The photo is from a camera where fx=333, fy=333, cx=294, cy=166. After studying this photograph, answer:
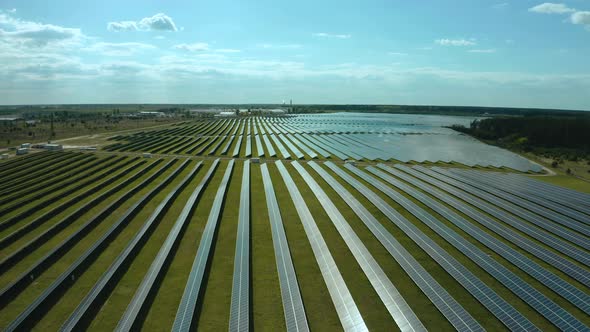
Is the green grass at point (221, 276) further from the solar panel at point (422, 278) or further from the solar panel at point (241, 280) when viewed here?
the solar panel at point (422, 278)

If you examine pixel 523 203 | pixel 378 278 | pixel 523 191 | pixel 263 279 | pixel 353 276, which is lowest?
pixel 263 279

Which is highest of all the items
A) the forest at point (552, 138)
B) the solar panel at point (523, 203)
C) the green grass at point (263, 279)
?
the forest at point (552, 138)

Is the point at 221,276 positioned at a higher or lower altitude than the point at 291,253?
lower

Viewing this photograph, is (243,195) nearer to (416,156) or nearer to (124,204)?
(124,204)

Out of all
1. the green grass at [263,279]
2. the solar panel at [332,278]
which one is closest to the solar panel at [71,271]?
the green grass at [263,279]

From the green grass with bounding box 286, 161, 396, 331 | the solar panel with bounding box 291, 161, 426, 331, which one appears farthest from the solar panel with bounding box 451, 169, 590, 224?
the solar panel with bounding box 291, 161, 426, 331

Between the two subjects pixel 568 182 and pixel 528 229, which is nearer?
pixel 528 229

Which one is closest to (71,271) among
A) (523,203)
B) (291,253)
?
(291,253)

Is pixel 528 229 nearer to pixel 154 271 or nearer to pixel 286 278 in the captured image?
pixel 286 278

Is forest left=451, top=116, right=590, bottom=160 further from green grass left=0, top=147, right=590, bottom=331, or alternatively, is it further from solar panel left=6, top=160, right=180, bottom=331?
solar panel left=6, top=160, right=180, bottom=331
